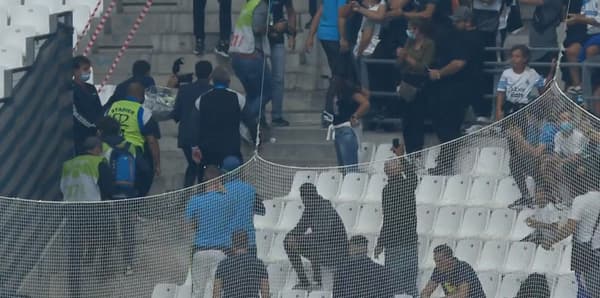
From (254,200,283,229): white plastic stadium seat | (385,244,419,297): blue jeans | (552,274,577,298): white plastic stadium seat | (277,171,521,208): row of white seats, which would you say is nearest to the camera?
(552,274,577,298): white plastic stadium seat

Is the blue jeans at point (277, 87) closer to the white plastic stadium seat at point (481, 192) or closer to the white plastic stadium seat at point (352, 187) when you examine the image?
the white plastic stadium seat at point (352, 187)

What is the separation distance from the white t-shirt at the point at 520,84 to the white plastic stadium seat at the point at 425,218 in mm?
2409

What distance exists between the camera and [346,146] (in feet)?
46.1

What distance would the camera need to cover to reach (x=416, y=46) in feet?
47.3

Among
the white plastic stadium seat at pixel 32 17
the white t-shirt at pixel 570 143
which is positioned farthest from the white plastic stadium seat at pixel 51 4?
the white t-shirt at pixel 570 143

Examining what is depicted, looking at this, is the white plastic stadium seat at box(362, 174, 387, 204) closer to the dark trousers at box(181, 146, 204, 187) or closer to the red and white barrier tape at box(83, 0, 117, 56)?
the dark trousers at box(181, 146, 204, 187)

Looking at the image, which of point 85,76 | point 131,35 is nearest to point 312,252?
point 85,76

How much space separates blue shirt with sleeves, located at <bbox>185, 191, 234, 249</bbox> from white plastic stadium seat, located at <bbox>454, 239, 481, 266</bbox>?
154 cm

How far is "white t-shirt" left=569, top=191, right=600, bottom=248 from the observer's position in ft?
35.4

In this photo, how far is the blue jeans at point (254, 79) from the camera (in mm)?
15102

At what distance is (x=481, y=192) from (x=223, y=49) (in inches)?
204

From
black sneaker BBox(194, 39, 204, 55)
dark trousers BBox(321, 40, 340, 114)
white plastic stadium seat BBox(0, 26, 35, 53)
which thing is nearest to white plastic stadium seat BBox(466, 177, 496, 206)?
dark trousers BBox(321, 40, 340, 114)

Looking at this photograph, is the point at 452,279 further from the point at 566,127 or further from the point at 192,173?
the point at 192,173

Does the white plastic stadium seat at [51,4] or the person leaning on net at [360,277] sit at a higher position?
the white plastic stadium seat at [51,4]
